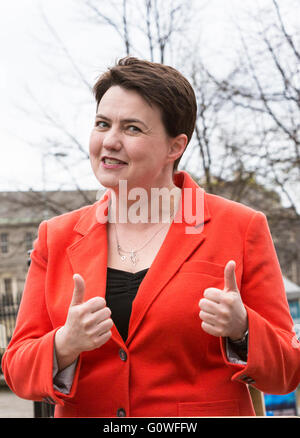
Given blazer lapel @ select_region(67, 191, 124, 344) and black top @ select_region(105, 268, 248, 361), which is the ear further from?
black top @ select_region(105, 268, 248, 361)

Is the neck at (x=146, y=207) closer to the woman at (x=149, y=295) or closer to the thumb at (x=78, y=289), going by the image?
the woman at (x=149, y=295)

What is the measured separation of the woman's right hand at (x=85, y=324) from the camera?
1.63 meters

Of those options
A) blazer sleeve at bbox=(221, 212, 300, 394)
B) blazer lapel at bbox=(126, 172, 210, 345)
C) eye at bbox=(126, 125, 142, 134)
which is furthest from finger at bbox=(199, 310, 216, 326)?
eye at bbox=(126, 125, 142, 134)

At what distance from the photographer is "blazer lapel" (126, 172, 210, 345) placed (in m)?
1.83

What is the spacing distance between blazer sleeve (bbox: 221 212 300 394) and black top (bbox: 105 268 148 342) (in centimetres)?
33

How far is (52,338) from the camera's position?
1.76 metres

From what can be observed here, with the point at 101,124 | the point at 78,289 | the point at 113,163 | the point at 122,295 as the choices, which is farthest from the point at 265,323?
the point at 101,124

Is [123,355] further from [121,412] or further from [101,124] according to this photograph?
[101,124]

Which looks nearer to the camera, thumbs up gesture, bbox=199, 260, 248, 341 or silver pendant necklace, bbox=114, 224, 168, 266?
thumbs up gesture, bbox=199, 260, 248, 341

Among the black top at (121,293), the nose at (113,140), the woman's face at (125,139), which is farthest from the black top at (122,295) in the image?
the nose at (113,140)

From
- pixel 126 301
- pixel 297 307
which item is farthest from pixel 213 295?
pixel 297 307

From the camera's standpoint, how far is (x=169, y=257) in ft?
6.36

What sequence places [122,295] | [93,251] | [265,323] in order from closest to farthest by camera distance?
[265,323] < [122,295] < [93,251]

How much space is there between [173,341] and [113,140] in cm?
69
